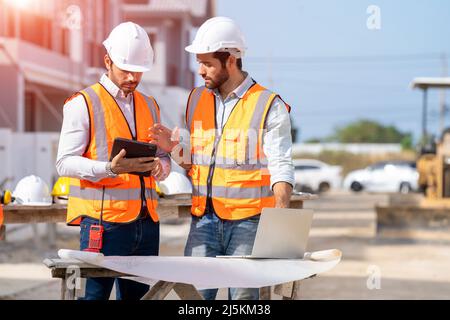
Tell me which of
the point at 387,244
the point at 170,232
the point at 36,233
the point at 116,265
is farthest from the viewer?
the point at 170,232

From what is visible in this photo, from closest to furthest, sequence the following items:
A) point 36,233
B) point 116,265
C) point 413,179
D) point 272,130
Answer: point 116,265 → point 272,130 → point 36,233 → point 413,179

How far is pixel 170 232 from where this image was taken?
840 inches

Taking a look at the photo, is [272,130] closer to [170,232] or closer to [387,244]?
[387,244]

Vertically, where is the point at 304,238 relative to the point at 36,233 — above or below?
above

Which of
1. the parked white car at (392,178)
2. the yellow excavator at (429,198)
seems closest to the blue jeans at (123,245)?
the yellow excavator at (429,198)

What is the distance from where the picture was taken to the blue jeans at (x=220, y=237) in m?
5.85

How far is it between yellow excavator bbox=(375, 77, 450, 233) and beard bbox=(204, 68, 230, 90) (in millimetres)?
15013

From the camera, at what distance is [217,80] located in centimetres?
586

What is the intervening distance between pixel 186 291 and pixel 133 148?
31.3 inches

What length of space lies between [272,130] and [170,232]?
15.6 metres

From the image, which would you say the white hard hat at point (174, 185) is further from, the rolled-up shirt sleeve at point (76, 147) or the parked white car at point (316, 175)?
the parked white car at point (316, 175)
